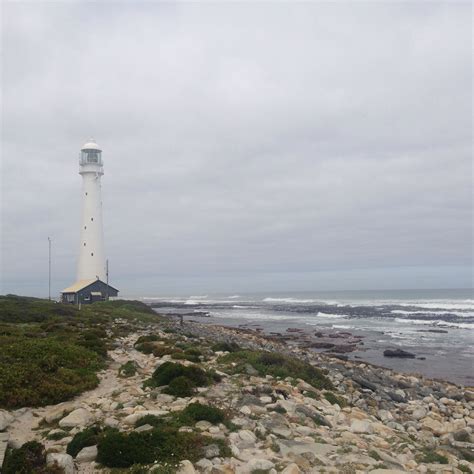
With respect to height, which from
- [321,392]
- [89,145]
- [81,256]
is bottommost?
[321,392]

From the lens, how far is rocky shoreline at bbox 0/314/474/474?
689cm

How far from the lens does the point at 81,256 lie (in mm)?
48750

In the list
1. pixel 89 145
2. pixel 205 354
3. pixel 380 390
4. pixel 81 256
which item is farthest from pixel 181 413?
pixel 89 145

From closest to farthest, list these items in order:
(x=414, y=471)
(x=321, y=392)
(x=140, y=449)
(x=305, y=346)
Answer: (x=140, y=449), (x=414, y=471), (x=321, y=392), (x=305, y=346)

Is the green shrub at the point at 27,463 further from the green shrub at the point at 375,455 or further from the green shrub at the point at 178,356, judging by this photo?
the green shrub at the point at 178,356

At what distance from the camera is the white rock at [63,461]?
6223 mm

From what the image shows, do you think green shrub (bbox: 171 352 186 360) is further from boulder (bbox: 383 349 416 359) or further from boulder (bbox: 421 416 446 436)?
boulder (bbox: 383 349 416 359)

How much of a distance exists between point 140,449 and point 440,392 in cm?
1455

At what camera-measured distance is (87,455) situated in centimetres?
678

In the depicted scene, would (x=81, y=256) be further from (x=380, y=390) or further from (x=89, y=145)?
(x=380, y=390)

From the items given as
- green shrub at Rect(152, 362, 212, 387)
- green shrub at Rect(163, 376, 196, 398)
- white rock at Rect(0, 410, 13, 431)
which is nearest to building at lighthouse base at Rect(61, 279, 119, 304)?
green shrub at Rect(152, 362, 212, 387)

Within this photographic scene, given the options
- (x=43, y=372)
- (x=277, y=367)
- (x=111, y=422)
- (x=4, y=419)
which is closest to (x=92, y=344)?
(x=43, y=372)

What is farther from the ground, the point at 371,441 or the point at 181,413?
the point at 181,413

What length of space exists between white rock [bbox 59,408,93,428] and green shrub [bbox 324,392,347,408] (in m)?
6.36
